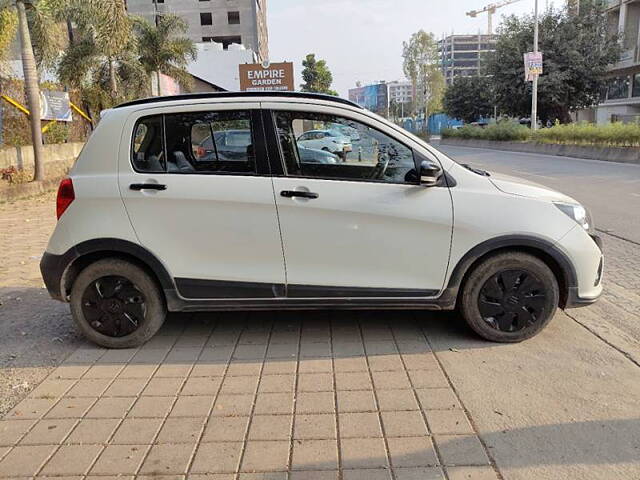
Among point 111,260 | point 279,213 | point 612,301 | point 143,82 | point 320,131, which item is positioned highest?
point 143,82

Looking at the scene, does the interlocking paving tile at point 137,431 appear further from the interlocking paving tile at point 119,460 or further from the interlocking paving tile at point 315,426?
the interlocking paving tile at point 315,426

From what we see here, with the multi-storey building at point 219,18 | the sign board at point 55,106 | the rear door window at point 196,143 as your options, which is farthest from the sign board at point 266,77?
the multi-storey building at point 219,18

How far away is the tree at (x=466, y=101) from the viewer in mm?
52000

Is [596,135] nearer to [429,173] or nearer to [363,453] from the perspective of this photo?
[429,173]

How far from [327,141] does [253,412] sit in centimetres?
205

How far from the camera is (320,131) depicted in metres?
4.16

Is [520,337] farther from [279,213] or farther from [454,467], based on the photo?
[279,213]

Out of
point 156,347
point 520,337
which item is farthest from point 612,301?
point 156,347

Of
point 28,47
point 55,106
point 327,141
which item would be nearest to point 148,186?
point 327,141

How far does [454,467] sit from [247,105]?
2.83 metres

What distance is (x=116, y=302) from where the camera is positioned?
4258 mm

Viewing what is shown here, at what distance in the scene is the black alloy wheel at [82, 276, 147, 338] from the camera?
4246mm

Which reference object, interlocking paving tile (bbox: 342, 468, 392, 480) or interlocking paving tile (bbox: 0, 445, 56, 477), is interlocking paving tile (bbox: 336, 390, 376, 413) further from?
interlocking paving tile (bbox: 0, 445, 56, 477)

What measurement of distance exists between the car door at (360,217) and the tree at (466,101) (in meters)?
49.8
